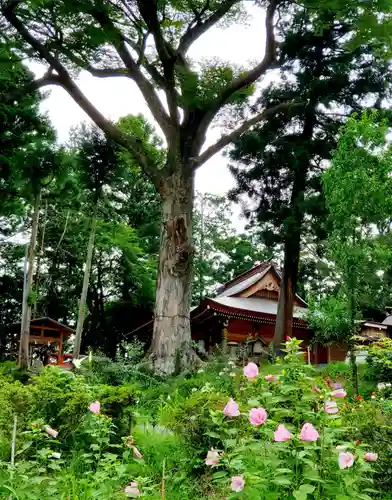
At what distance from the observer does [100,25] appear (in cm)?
1080

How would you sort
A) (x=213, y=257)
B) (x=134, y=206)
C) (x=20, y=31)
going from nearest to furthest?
(x=20, y=31), (x=134, y=206), (x=213, y=257)

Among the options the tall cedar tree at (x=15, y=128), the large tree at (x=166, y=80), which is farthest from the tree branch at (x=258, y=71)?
the tall cedar tree at (x=15, y=128)

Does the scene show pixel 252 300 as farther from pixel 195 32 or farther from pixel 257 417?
pixel 257 417

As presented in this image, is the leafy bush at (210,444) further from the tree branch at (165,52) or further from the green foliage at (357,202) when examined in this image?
the tree branch at (165,52)

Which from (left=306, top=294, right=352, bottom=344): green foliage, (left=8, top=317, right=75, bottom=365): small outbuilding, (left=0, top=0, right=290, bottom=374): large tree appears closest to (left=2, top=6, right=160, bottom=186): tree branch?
(left=0, top=0, right=290, bottom=374): large tree

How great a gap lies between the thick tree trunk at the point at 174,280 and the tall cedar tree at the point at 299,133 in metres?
5.29

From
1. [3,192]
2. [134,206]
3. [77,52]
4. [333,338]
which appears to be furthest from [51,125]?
[333,338]

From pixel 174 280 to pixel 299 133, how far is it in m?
9.24

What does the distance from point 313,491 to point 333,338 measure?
875 inches

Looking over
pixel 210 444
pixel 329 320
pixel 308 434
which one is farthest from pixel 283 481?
pixel 329 320

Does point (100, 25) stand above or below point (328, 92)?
below

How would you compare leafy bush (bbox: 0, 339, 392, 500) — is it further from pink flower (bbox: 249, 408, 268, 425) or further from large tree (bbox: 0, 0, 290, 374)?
large tree (bbox: 0, 0, 290, 374)

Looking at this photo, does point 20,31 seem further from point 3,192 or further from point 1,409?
point 1,409

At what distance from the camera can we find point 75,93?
39.4ft
